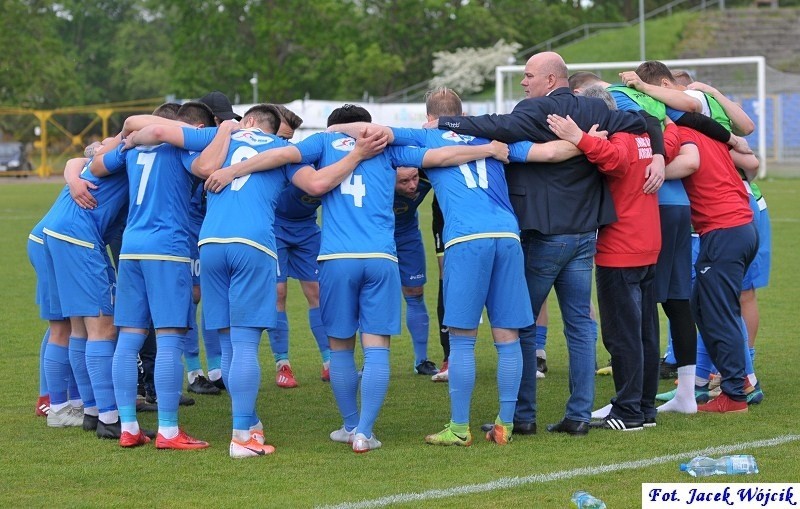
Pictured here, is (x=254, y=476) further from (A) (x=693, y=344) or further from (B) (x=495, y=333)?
(A) (x=693, y=344)

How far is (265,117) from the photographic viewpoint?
699 cm

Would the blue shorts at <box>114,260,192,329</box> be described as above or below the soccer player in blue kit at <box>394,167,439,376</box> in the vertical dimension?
above

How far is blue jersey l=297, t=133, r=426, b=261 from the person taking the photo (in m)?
6.49

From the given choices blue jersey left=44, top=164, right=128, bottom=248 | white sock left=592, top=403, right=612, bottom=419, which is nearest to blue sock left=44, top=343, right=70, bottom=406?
blue jersey left=44, top=164, right=128, bottom=248

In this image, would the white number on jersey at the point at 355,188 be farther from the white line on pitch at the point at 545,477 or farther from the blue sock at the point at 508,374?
the white line on pitch at the point at 545,477

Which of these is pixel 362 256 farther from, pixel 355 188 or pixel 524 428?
pixel 524 428

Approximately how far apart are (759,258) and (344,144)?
3532mm

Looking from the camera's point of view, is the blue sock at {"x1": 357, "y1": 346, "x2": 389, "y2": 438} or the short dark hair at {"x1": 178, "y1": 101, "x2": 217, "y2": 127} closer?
the blue sock at {"x1": 357, "y1": 346, "x2": 389, "y2": 438}

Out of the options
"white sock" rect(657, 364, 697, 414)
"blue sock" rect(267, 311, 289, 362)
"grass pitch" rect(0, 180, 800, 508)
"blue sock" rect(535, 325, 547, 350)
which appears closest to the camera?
"grass pitch" rect(0, 180, 800, 508)

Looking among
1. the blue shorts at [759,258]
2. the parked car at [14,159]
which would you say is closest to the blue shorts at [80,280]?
the blue shorts at [759,258]

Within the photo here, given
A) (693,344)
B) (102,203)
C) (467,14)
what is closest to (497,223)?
(693,344)

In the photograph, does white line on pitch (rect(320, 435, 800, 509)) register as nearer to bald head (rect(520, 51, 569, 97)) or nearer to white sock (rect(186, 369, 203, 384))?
bald head (rect(520, 51, 569, 97))

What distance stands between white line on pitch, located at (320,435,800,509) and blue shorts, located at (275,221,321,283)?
3792 millimetres

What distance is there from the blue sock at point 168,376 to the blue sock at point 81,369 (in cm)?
81
